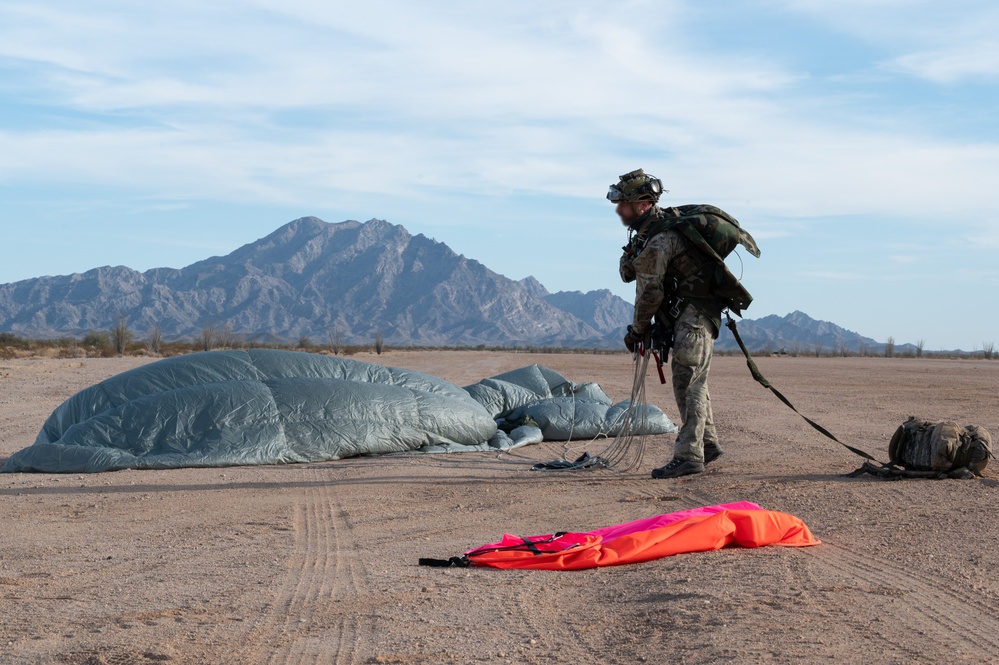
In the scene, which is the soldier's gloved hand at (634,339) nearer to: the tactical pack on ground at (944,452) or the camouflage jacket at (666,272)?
the camouflage jacket at (666,272)

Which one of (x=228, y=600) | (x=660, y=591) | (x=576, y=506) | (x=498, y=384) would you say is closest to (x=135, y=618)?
(x=228, y=600)

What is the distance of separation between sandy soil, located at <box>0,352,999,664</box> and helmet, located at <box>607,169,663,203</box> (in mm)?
2143

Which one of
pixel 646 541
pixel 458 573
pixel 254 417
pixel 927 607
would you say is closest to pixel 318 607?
pixel 458 573

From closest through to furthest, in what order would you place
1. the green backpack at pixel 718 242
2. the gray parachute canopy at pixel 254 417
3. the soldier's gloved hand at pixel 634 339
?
the green backpack at pixel 718 242
the soldier's gloved hand at pixel 634 339
the gray parachute canopy at pixel 254 417

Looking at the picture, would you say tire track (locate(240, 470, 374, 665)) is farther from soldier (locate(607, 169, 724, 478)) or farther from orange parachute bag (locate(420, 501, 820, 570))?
soldier (locate(607, 169, 724, 478))

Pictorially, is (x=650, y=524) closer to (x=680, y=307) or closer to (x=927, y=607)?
(x=927, y=607)

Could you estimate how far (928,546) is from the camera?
5043 millimetres

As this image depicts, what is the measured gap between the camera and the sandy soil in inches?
140

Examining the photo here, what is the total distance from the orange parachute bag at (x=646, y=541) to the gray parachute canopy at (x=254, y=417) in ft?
14.7

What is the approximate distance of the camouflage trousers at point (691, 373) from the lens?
7715 millimetres

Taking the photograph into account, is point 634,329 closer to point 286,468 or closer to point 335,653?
point 286,468

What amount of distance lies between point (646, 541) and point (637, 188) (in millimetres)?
3765

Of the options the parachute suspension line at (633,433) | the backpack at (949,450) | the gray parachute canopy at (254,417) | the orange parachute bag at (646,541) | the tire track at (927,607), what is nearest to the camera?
the tire track at (927,607)

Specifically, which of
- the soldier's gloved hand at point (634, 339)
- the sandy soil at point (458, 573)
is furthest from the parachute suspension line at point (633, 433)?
the sandy soil at point (458, 573)
